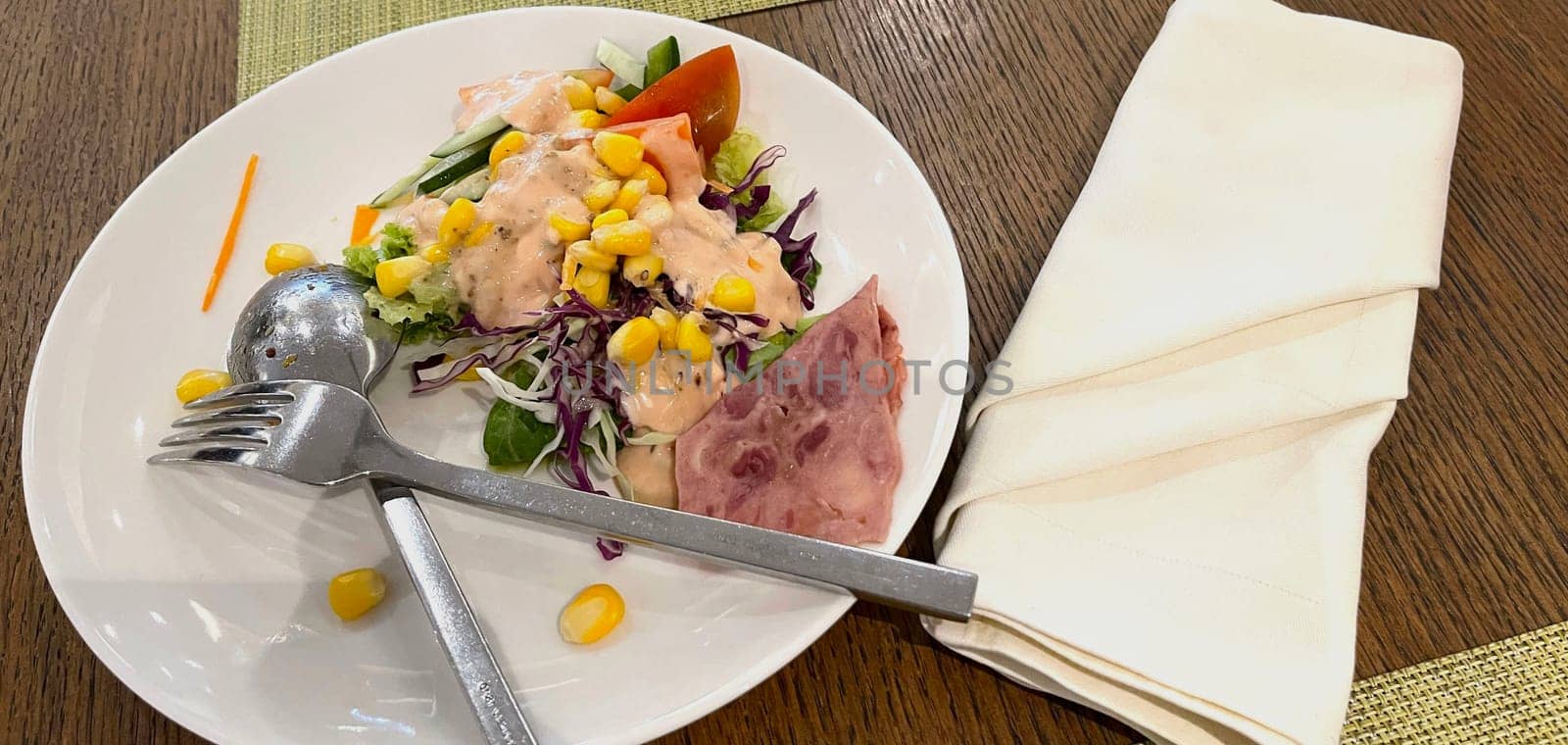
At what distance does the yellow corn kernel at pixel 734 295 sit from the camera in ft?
6.29

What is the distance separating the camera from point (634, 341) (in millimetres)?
1856

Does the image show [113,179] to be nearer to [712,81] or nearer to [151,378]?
[151,378]

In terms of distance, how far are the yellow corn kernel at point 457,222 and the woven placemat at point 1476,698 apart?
199cm

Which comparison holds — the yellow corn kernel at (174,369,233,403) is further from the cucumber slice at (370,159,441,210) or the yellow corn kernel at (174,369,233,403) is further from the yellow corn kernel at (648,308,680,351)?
the yellow corn kernel at (648,308,680,351)

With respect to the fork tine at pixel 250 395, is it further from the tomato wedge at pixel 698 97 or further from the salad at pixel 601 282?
the tomato wedge at pixel 698 97

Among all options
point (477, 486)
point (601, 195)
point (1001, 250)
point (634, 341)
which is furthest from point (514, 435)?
point (1001, 250)

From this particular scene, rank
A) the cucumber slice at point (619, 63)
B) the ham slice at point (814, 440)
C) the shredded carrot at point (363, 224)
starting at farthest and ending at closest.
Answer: the cucumber slice at point (619, 63) < the shredded carrot at point (363, 224) < the ham slice at point (814, 440)

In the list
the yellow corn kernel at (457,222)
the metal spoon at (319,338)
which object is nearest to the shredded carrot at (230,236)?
the metal spoon at (319,338)

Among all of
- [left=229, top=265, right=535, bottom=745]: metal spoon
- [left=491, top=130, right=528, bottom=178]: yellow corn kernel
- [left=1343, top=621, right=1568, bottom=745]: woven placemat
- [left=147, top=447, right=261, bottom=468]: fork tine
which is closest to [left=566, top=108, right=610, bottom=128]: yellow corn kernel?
[left=491, top=130, right=528, bottom=178]: yellow corn kernel

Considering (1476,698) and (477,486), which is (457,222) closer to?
(477,486)

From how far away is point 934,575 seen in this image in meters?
1.50

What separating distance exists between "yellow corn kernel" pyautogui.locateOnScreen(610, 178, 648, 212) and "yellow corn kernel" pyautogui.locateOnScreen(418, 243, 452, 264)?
0.38 metres

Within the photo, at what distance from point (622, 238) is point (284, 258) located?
877mm

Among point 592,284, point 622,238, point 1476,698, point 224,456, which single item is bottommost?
point 1476,698
